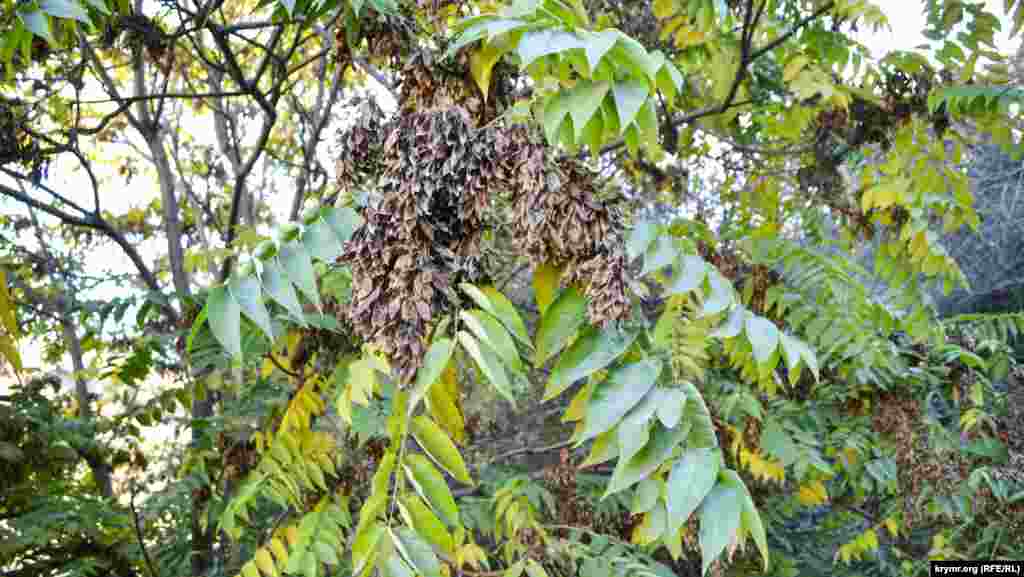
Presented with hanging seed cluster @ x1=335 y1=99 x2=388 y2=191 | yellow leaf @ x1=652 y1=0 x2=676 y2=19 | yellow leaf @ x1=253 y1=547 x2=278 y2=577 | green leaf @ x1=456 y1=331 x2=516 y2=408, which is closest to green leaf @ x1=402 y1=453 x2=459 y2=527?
green leaf @ x1=456 y1=331 x2=516 y2=408

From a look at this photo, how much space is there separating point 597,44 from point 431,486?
0.68 m

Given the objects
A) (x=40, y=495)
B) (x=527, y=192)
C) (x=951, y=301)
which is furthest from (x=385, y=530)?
(x=951, y=301)

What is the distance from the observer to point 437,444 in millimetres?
1040

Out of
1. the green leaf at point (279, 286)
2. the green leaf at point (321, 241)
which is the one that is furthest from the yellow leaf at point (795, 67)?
the green leaf at point (279, 286)

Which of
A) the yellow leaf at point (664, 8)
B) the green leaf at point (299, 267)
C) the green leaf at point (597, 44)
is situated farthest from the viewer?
the yellow leaf at point (664, 8)

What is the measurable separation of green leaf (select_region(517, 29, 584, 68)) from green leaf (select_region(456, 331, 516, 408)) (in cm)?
38

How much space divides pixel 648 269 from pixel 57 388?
3.80m

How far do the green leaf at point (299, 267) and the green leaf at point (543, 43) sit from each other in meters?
0.48

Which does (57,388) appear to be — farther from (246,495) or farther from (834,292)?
(834,292)

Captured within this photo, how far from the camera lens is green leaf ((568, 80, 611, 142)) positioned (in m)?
0.96

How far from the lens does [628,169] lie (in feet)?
14.7

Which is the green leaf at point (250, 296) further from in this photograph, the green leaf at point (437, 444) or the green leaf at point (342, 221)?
the green leaf at point (437, 444)

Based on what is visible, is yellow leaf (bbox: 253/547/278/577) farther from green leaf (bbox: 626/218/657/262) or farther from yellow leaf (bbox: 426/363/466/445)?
green leaf (bbox: 626/218/657/262)

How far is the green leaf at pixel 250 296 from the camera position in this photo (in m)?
1.08
